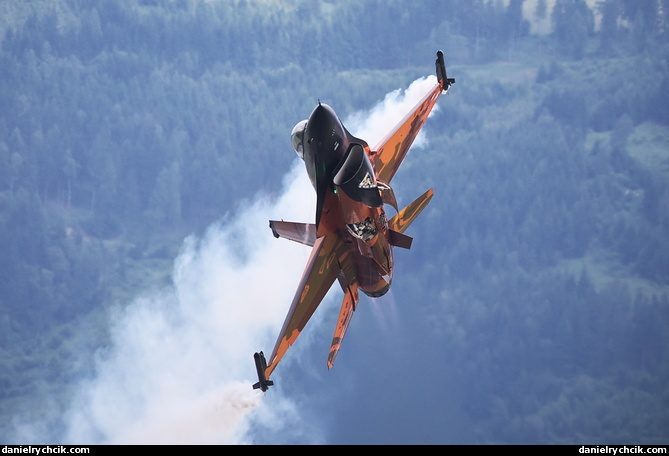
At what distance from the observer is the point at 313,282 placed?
190ft

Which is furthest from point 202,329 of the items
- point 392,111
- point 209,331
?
point 392,111

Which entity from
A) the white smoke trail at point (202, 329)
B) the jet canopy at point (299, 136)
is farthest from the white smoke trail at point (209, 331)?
the jet canopy at point (299, 136)

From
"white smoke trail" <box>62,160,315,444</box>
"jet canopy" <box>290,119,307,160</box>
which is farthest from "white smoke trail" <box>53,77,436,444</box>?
"jet canopy" <box>290,119,307,160</box>

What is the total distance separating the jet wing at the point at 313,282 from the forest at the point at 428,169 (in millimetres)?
60457

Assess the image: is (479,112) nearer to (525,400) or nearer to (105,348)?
(525,400)

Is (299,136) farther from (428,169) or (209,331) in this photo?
(428,169)

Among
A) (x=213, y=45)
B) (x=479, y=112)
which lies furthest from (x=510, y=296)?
(x=213, y=45)

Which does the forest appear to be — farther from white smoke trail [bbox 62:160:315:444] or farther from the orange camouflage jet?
the orange camouflage jet

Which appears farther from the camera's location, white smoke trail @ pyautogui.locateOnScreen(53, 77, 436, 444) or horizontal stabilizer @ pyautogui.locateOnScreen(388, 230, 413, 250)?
white smoke trail @ pyautogui.locateOnScreen(53, 77, 436, 444)

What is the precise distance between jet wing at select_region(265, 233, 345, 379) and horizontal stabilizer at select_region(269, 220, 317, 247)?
1025 mm

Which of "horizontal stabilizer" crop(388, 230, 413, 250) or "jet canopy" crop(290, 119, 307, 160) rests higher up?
"jet canopy" crop(290, 119, 307, 160)

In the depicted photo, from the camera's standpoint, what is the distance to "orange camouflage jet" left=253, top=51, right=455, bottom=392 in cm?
5534

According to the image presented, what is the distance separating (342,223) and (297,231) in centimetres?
305

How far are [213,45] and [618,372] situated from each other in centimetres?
7313
